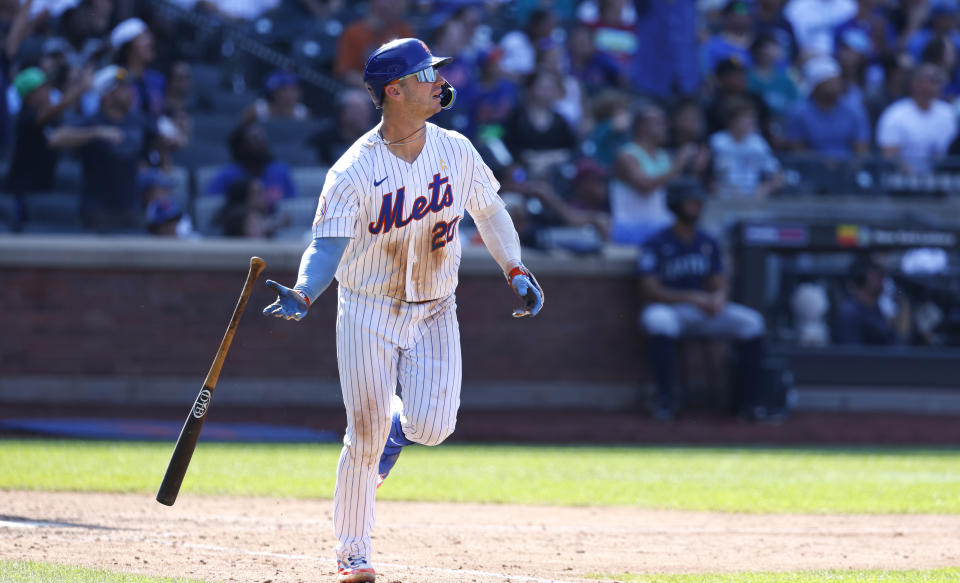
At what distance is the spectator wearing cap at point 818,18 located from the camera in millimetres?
16984

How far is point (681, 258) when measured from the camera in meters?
12.4

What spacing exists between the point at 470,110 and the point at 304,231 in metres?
2.35

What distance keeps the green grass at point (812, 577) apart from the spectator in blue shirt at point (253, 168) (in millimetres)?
7895

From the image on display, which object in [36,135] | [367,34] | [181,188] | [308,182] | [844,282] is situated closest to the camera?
[36,135]

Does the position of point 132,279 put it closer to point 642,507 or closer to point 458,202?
point 642,507

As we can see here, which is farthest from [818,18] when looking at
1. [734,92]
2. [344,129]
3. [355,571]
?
[355,571]

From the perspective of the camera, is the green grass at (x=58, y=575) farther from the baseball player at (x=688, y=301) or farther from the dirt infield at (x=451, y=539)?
the baseball player at (x=688, y=301)

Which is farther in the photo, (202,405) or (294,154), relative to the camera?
(294,154)

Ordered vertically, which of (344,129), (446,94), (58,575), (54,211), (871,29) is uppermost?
(871,29)

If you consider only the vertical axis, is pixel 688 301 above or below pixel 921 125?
below

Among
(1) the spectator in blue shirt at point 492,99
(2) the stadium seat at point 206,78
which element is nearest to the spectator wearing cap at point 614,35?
(1) the spectator in blue shirt at point 492,99

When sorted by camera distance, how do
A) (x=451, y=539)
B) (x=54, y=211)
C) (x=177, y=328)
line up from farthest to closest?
1. (x=54, y=211)
2. (x=177, y=328)
3. (x=451, y=539)

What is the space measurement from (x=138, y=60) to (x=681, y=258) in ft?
17.8

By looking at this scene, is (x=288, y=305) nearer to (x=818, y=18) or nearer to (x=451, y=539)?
(x=451, y=539)
